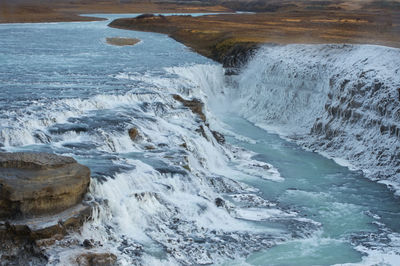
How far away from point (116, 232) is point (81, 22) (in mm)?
50480

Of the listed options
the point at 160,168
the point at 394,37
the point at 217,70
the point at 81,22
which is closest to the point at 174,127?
the point at 160,168

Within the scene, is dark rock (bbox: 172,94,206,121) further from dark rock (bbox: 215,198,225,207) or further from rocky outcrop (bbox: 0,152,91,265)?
rocky outcrop (bbox: 0,152,91,265)

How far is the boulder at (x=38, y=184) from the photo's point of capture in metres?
11.9

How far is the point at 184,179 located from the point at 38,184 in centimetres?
484

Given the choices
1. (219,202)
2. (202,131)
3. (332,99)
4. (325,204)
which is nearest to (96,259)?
(219,202)

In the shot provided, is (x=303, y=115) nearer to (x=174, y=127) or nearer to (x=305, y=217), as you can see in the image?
(x=174, y=127)

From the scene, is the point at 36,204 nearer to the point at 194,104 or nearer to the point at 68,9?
the point at 194,104

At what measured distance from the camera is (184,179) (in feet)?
52.5

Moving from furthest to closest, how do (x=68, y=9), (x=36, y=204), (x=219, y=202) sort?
(x=68, y=9), (x=219, y=202), (x=36, y=204)

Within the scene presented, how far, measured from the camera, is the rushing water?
43.6 ft

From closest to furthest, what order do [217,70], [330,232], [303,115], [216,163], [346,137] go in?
[330,232]
[216,163]
[346,137]
[303,115]
[217,70]

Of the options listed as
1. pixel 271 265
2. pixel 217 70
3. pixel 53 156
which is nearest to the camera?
pixel 271 265

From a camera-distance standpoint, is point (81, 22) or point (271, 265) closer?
point (271, 265)

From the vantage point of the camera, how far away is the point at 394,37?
1368 inches
